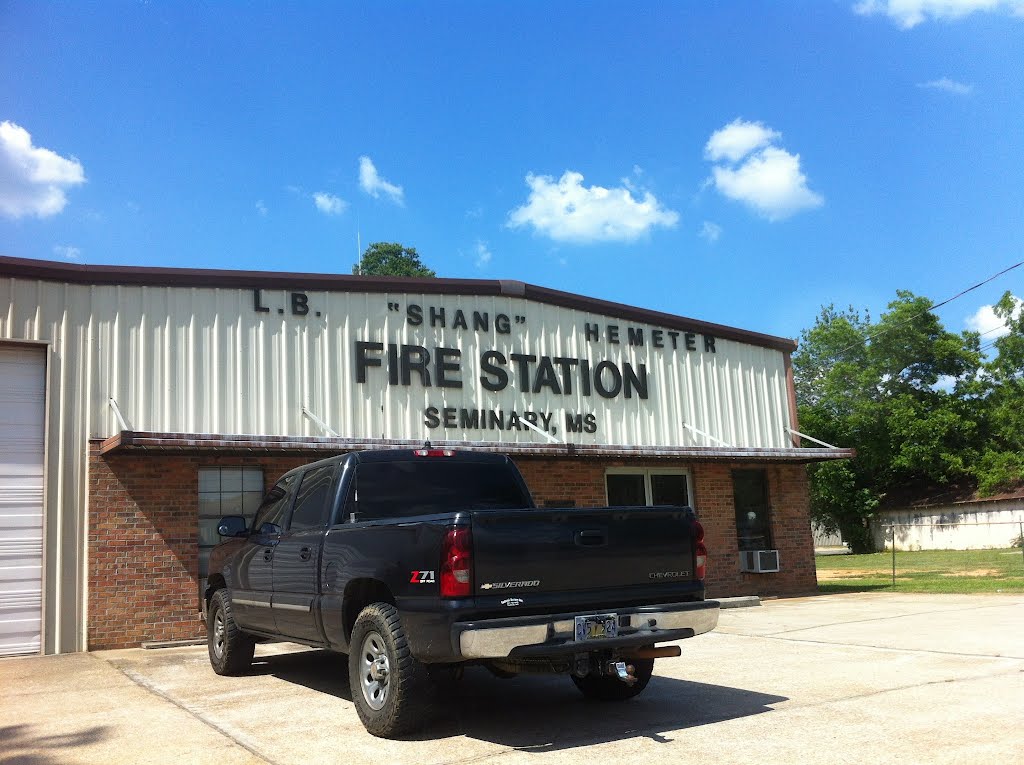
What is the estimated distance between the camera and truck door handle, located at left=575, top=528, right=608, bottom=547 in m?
6.15

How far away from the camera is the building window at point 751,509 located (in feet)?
59.8

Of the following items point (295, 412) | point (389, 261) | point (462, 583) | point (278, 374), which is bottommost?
point (462, 583)

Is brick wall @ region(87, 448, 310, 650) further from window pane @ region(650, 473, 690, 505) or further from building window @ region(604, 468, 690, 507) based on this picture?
window pane @ region(650, 473, 690, 505)

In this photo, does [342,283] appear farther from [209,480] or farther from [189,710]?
[189,710]

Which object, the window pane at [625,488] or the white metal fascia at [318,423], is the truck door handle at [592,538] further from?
the window pane at [625,488]

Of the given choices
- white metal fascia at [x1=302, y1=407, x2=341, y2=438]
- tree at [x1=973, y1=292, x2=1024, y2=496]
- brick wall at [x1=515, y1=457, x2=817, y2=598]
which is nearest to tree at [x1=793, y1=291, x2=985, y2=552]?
tree at [x1=973, y1=292, x2=1024, y2=496]

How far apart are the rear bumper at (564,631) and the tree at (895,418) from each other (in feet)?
144

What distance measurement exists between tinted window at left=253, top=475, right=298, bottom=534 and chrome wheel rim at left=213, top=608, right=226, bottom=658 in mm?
1040

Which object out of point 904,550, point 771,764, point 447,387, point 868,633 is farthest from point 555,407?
point 904,550

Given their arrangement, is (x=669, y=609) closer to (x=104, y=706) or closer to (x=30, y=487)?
(x=104, y=706)

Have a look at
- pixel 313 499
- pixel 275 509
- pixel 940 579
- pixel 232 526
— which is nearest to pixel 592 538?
pixel 313 499

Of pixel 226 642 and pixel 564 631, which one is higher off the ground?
pixel 564 631

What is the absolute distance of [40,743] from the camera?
21.1ft

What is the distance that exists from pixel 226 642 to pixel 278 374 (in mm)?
6079
